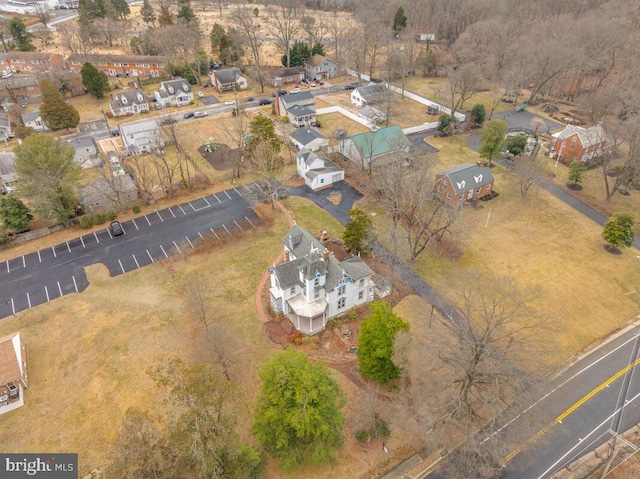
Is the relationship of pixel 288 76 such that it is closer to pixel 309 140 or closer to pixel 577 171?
pixel 309 140

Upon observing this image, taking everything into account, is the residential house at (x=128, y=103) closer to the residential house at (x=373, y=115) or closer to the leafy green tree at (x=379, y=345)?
the residential house at (x=373, y=115)

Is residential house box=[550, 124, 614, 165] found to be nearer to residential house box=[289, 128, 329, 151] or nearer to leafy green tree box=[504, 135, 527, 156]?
leafy green tree box=[504, 135, 527, 156]

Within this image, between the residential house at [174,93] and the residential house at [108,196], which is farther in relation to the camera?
the residential house at [174,93]

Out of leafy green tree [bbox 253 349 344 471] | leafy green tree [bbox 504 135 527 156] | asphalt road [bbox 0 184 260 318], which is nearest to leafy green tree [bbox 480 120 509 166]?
leafy green tree [bbox 504 135 527 156]

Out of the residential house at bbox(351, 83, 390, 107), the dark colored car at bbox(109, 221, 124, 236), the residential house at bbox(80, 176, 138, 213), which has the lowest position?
the dark colored car at bbox(109, 221, 124, 236)

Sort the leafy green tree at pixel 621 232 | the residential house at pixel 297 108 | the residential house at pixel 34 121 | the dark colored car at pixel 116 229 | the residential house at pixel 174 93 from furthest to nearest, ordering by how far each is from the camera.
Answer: the residential house at pixel 174 93, the residential house at pixel 297 108, the residential house at pixel 34 121, the dark colored car at pixel 116 229, the leafy green tree at pixel 621 232

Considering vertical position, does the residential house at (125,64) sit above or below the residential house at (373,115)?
above

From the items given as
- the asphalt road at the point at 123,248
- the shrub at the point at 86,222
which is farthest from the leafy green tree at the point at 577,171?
the shrub at the point at 86,222
